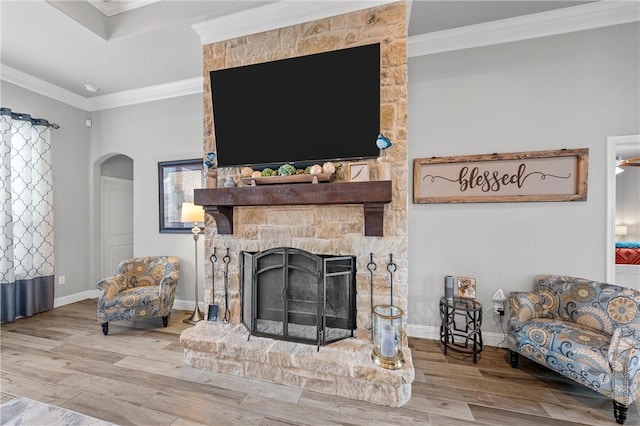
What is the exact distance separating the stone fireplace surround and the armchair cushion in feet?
3.11

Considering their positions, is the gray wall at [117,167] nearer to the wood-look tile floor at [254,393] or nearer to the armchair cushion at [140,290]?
the armchair cushion at [140,290]

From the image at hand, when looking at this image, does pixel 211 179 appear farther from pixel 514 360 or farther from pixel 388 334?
pixel 514 360

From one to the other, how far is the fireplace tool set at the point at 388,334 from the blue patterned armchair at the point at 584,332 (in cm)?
108

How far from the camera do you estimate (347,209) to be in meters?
2.28

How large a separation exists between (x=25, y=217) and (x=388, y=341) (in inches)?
181

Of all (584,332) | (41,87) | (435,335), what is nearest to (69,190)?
(41,87)

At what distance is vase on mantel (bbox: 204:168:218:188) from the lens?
8.13ft

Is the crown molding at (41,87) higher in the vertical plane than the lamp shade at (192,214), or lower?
higher

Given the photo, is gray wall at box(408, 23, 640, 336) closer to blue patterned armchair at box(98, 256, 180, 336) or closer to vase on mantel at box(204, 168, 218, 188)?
vase on mantel at box(204, 168, 218, 188)

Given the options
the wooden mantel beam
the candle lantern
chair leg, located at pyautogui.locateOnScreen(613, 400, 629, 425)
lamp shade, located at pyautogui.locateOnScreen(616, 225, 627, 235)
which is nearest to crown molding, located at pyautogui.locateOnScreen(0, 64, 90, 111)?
the wooden mantel beam

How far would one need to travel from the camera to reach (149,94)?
3871mm

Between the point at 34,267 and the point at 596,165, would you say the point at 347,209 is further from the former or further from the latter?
the point at 34,267

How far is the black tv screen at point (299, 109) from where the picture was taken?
2.17m

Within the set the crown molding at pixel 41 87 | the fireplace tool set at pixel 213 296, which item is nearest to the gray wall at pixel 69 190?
the crown molding at pixel 41 87
